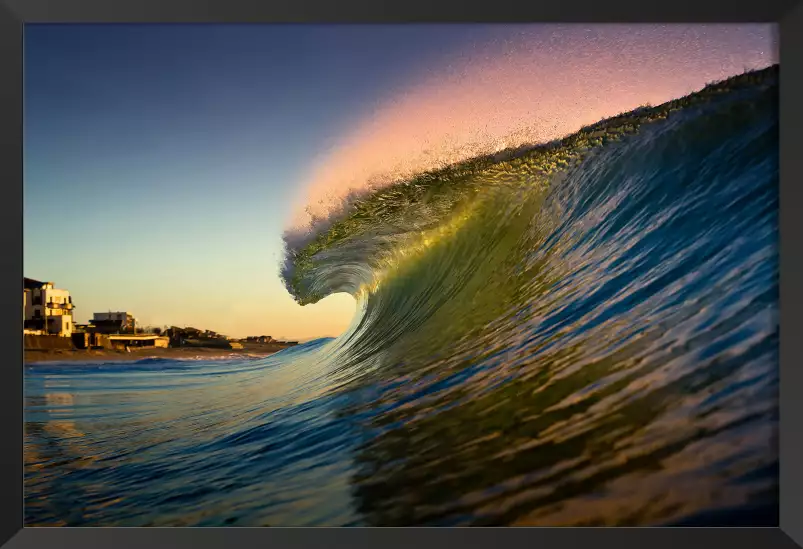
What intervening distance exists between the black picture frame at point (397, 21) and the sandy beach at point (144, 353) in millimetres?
158

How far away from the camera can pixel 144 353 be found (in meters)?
2.29

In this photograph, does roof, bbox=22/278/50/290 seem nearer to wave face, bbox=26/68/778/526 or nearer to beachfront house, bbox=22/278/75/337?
beachfront house, bbox=22/278/75/337

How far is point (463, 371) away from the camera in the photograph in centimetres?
223

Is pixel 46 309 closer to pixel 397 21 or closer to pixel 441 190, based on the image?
pixel 441 190

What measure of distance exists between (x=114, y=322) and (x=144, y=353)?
0.67 feet

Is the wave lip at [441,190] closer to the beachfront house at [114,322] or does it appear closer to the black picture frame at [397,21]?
the black picture frame at [397,21]

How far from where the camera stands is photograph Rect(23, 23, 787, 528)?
2033 mm

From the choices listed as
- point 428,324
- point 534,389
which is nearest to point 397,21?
point 428,324

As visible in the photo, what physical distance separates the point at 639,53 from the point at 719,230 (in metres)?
0.86

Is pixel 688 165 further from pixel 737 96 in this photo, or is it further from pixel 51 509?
pixel 51 509

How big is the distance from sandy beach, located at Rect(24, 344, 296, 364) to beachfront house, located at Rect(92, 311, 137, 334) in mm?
94

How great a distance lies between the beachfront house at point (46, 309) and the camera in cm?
214

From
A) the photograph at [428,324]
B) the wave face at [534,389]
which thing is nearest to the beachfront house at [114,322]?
the photograph at [428,324]
